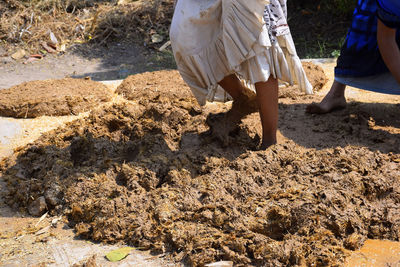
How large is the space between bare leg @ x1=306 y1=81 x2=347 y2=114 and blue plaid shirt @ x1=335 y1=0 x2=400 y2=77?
117 mm

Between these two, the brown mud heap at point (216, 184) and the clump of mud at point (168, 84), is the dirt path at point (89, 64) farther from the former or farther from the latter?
the brown mud heap at point (216, 184)

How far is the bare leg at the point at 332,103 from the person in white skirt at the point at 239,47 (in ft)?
2.12

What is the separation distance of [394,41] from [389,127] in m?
0.56

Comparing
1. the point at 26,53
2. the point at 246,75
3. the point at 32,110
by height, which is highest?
the point at 246,75

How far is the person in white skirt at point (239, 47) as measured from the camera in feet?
7.89

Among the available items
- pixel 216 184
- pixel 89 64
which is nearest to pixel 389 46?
pixel 216 184

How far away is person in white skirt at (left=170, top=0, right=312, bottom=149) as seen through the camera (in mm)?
2404

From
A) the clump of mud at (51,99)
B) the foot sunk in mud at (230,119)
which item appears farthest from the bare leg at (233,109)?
the clump of mud at (51,99)

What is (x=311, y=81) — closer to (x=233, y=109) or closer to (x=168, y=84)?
(x=168, y=84)

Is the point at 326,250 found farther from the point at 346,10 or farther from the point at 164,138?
the point at 346,10

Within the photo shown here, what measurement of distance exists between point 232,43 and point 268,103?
0.39 meters

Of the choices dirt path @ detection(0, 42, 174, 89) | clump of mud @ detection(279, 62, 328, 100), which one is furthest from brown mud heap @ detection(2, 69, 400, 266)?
dirt path @ detection(0, 42, 174, 89)

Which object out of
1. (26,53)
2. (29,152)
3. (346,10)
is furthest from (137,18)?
(29,152)

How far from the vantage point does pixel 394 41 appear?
2.87 m
